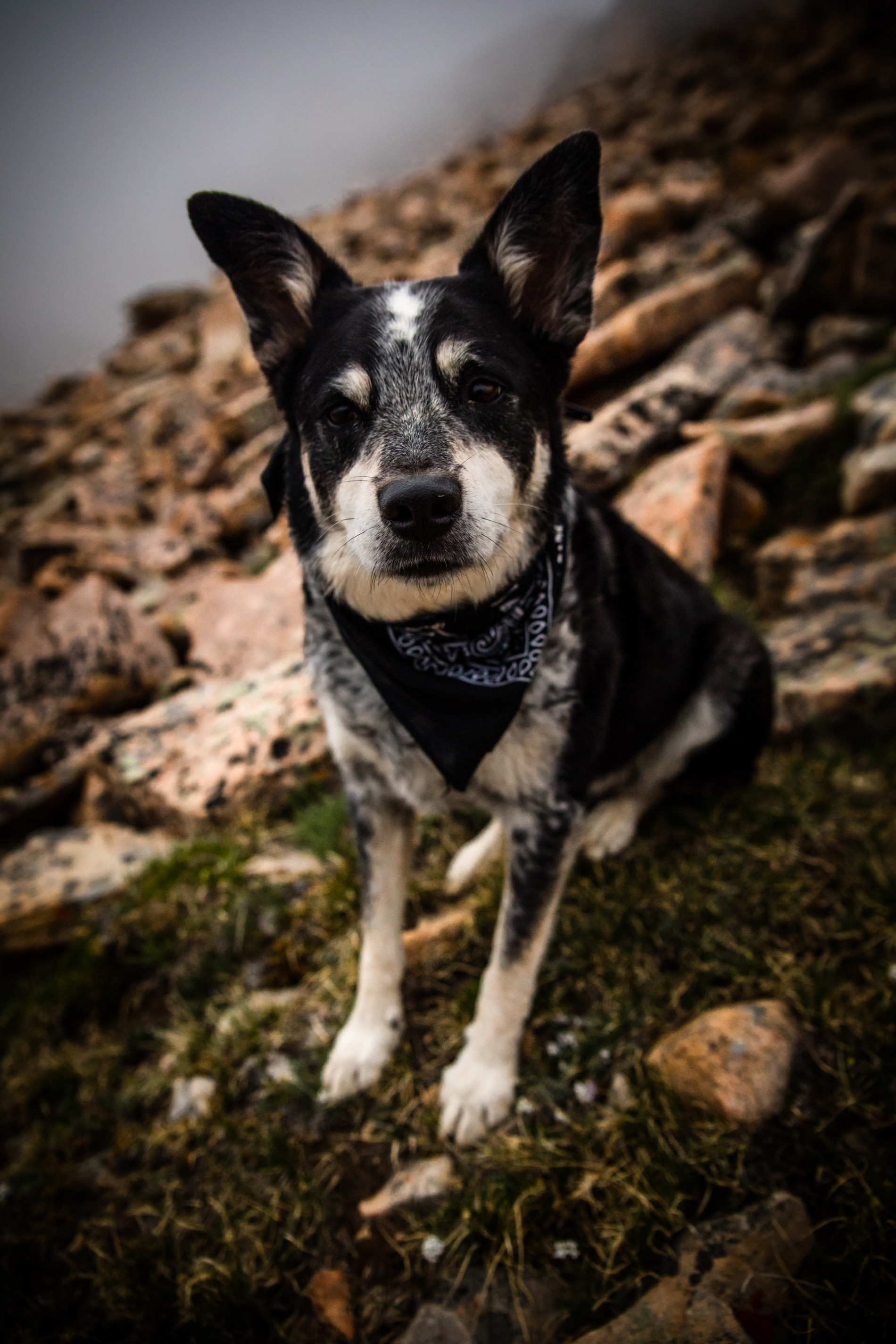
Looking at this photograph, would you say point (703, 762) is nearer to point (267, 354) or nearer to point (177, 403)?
point (267, 354)

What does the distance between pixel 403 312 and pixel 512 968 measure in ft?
7.61

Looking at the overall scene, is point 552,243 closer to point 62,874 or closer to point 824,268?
point 62,874

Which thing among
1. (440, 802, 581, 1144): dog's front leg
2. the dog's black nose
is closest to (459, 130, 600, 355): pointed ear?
the dog's black nose

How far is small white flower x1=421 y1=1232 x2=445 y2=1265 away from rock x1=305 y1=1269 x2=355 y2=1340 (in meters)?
0.27

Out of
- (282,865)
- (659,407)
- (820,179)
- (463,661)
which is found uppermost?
(820,179)

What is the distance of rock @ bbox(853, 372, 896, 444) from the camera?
4.64 metres

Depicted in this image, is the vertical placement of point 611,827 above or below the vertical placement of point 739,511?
below

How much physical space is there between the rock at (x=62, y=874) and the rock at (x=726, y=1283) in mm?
3007

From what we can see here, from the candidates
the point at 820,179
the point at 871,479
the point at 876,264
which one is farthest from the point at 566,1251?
the point at 820,179

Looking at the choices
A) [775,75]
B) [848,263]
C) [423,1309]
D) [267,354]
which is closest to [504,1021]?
[423,1309]

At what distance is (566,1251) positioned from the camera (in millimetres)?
1931

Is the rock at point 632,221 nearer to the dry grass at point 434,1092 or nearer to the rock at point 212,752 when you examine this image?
the rock at point 212,752

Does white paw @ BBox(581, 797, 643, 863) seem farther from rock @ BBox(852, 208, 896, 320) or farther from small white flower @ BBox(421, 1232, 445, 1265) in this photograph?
rock @ BBox(852, 208, 896, 320)

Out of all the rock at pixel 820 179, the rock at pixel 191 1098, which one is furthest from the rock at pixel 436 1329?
the rock at pixel 820 179
